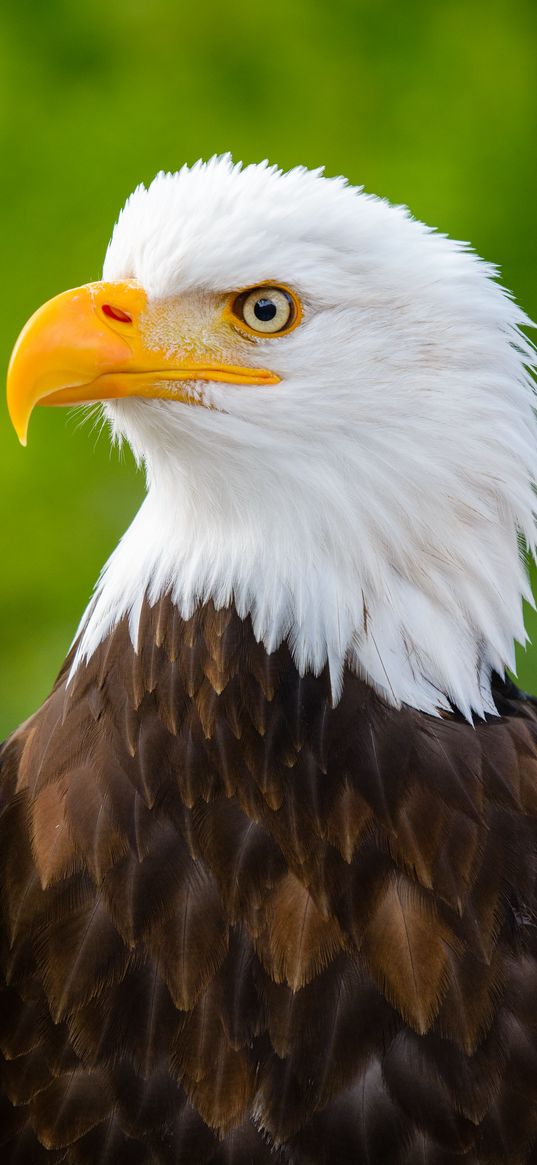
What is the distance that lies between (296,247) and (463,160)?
3.83 meters

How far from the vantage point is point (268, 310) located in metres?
2.29

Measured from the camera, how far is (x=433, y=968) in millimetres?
2186

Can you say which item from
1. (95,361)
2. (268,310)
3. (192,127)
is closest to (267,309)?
(268,310)

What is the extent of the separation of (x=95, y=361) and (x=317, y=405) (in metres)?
0.34

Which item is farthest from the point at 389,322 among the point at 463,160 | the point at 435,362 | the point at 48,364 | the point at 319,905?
the point at 463,160

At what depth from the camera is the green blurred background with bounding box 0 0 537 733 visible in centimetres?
580

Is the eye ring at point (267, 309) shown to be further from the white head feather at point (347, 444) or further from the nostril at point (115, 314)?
the nostril at point (115, 314)

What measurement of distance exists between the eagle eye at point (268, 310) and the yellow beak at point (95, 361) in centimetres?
6

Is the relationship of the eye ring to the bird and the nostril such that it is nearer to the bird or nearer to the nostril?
the bird

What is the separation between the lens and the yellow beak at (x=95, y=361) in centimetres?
224

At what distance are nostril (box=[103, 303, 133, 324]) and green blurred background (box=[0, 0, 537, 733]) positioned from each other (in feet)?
11.4

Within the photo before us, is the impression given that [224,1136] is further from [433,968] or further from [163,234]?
[163,234]

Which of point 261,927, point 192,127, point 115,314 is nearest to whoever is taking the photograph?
point 261,927

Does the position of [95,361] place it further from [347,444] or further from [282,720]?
[282,720]
